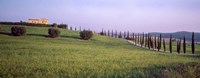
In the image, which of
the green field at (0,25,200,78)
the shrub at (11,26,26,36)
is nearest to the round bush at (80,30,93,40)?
the shrub at (11,26,26,36)

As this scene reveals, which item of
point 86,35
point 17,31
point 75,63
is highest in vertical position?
point 17,31

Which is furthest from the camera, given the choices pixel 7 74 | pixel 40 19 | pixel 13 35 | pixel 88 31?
pixel 40 19

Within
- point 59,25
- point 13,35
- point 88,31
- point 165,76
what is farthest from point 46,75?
point 59,25

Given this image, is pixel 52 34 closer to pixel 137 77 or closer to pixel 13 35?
pixel 13 35

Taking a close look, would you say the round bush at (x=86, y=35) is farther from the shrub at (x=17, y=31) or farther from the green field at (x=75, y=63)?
the green field at (x=75, y=63)

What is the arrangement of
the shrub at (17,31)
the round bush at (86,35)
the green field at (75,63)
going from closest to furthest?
the green field at (75,63) < the shrub at (17,31) < the round bush at (86,35)

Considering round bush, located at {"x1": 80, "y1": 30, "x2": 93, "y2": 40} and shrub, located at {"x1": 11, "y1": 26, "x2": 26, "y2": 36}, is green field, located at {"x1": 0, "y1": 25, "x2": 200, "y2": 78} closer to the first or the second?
shrub, located at {"x1": 11, "y1": 26, "x2": 26, "y2": 36}

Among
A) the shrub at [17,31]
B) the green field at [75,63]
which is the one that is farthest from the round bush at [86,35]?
the green field at [75,63]

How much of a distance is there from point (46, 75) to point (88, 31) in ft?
175

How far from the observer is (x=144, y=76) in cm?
1709

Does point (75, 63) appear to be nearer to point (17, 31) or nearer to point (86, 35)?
point (17, 31)

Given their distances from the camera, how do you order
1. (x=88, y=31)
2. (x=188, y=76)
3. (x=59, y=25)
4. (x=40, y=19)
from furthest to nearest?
(x=40, y=19) < (x=59, y=25) < (x=88, y=31) < (x=188, y=76)

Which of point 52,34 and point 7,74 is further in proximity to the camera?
point 52,34

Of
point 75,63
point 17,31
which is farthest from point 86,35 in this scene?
point 75,63
